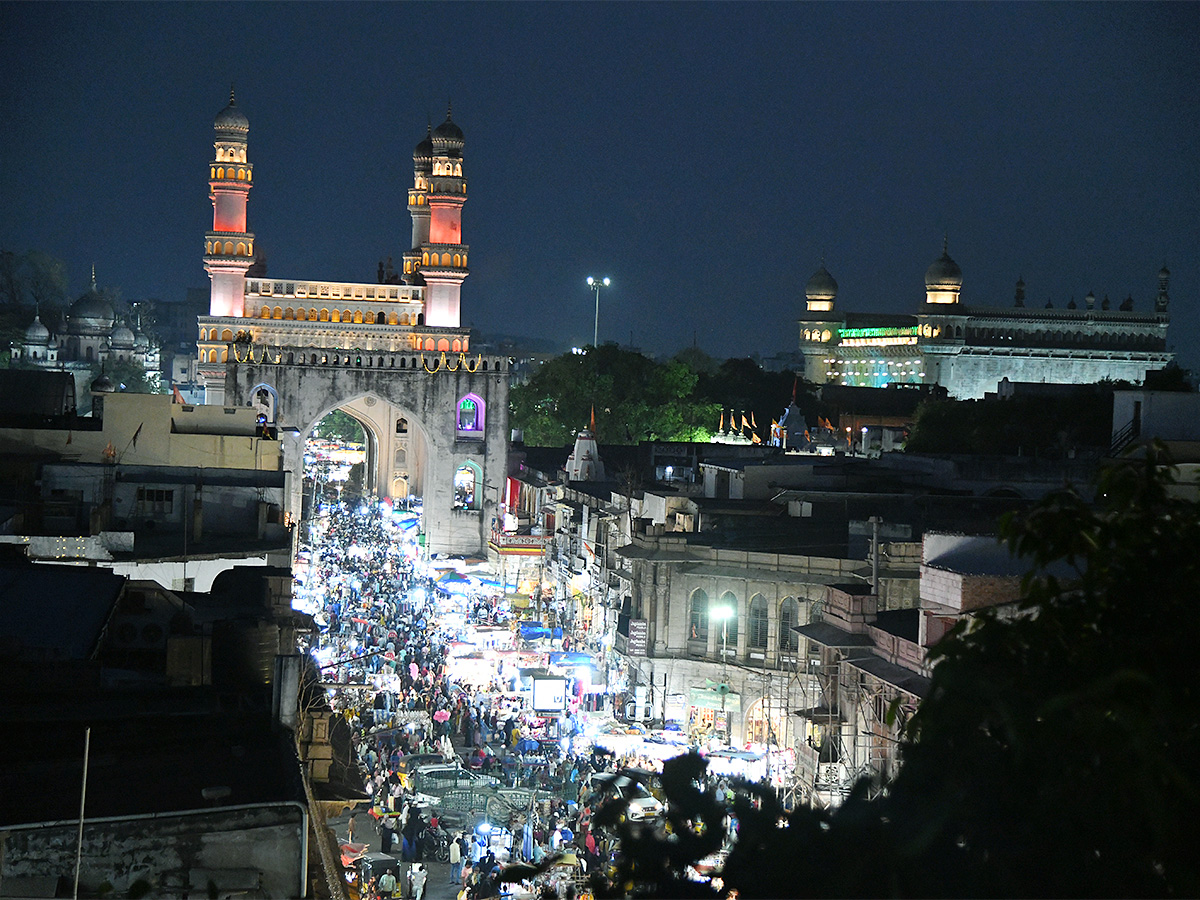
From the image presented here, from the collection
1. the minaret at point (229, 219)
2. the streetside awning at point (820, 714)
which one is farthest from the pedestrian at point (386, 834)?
the minaret at point (229, 219)

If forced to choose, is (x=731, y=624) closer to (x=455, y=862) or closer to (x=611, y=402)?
(x=455, y=862)

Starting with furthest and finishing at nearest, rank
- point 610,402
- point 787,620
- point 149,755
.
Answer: point 610,402, point 787,620, point 149,755

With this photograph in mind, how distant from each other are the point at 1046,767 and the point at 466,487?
5322 centimetres

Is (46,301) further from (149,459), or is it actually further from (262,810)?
(262,810)

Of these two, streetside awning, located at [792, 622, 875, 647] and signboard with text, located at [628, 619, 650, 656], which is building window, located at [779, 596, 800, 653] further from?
streetside awning, located at [792, 622, 875, 647]

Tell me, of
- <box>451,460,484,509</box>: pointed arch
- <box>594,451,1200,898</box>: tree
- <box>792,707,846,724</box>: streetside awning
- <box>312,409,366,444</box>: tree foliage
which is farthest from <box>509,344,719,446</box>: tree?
<box>594,451,1200,898</box>: tree

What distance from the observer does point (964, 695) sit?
5523mm

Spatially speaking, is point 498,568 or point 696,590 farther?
point 498,568

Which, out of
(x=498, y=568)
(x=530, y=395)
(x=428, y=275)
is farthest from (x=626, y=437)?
(x=498, y=568)

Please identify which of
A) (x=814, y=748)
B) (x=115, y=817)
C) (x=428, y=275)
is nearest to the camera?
(x=115, y=817)

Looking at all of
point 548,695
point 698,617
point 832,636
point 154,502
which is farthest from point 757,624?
point 154,502

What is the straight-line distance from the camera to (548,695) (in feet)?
82.8

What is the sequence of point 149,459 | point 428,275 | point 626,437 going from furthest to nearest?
point 626,437 → point 428,275 → point 149,459

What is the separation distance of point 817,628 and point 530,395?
56.6 metres
